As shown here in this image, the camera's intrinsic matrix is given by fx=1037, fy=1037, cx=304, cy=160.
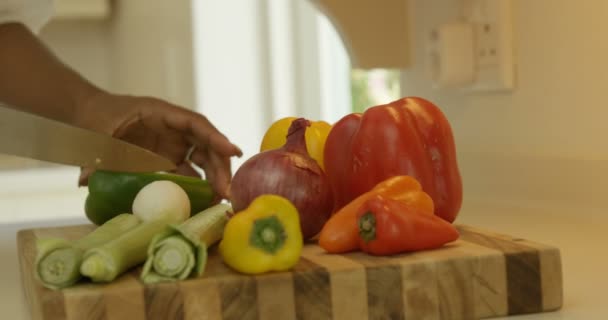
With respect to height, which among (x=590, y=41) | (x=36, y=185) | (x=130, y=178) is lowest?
(x=36, y=185)

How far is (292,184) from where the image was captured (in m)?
0.85

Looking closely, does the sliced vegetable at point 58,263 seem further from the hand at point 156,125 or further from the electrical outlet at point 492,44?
the electrical outlet at point 492,44

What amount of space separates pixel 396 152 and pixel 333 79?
2.04m

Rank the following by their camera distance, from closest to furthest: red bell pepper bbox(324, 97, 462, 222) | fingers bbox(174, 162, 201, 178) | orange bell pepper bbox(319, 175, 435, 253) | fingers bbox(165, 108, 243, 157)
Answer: orange bell pepper bbox(319, 175, 435, 253)
red bell pepper bbox(324, 97, 462, 222)
fingers bbox(165, 108, 243, 157)
fingers bbox(174, 162, 201, 178)

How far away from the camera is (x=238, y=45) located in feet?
9.12

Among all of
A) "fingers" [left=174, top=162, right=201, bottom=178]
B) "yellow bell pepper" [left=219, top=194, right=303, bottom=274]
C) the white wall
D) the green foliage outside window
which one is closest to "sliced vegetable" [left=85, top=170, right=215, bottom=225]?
"fingers" [left=174, top=162, right=201, bottom=178]

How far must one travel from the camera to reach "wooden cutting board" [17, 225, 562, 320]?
0.66m

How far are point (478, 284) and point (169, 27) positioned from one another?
2.21 metres

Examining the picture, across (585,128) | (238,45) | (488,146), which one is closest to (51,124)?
(585,128)

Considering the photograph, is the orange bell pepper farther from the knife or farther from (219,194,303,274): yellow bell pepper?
the knife

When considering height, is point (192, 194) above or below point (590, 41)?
below

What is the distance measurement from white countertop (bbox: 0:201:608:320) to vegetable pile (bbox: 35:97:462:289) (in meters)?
0.10

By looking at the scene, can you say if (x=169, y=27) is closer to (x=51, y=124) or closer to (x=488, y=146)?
(x=488, y=146)

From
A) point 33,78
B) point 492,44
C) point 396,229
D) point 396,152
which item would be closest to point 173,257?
point 396,229
